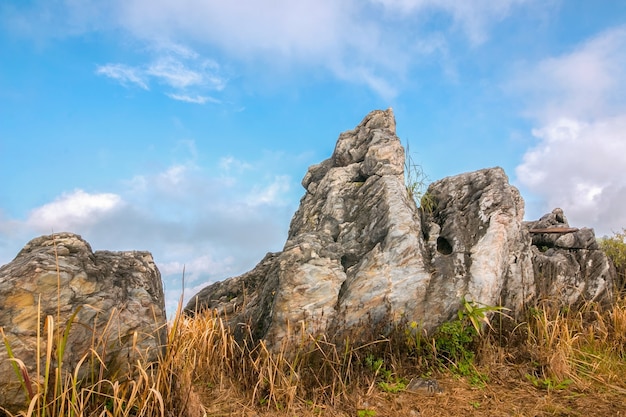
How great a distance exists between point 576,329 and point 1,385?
8534mm

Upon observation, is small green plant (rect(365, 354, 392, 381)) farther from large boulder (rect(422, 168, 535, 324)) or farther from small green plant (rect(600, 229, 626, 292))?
small green plant (rect(600, 229, 626, 292))

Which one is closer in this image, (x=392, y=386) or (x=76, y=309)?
(x=76, y=309)

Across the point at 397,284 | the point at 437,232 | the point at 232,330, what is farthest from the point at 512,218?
the point at 232,330

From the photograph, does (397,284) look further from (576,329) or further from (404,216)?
(576,329)

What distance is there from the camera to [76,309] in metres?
5.22

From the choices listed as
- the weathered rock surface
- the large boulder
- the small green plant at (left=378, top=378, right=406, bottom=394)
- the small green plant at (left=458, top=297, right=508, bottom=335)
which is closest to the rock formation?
the large boulder

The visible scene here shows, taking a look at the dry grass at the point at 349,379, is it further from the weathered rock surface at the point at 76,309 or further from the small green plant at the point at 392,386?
the weathered rock surface at the point at 76,309

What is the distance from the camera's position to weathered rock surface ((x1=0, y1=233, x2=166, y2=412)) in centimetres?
490

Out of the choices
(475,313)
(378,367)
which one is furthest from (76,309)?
(475,313)

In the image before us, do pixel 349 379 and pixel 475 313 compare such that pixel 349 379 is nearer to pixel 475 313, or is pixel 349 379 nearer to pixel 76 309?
pixel 475 313

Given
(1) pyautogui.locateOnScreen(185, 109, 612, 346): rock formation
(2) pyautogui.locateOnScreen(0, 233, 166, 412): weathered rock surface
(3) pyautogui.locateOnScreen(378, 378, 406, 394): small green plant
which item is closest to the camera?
(2) pyautogui.locateOnScreen(0, 233, 166, 412): weathered rock surface

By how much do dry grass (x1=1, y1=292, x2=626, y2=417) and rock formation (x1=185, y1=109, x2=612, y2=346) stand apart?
407 mm

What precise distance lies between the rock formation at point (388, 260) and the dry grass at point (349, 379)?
0.41 metres

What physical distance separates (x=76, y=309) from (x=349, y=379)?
3544 millimetres
